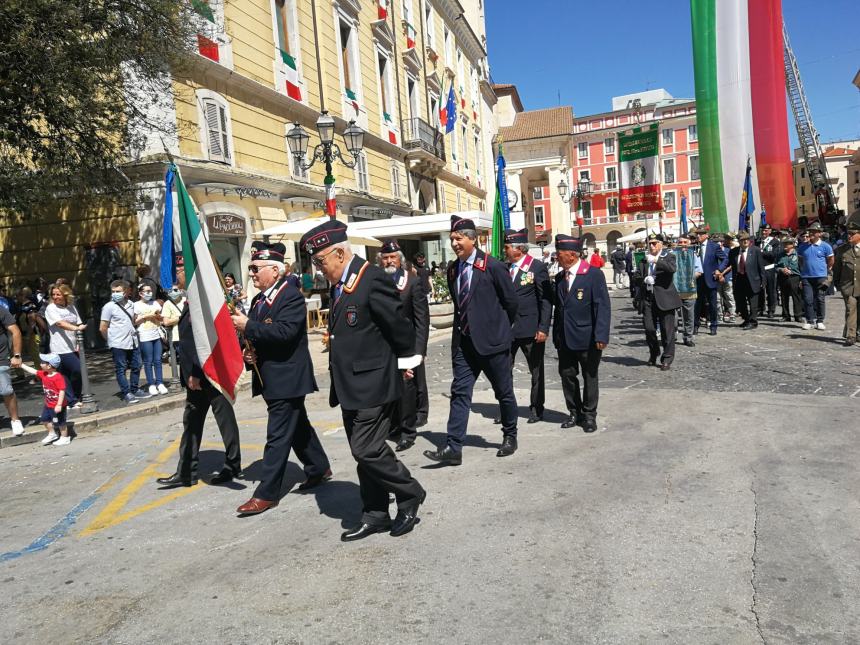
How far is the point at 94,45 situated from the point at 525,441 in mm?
8918

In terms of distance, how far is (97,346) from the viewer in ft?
48.4

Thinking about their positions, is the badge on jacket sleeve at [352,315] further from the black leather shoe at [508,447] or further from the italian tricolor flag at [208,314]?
the black leather shoe at [508,447]

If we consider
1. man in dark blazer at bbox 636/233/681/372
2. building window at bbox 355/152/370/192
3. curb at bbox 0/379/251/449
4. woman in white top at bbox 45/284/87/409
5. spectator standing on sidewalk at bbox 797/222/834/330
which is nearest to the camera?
curb at bbox 0/379/251/449

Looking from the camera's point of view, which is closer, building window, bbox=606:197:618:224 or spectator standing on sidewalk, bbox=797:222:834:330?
spectator standing on sidewalk, bbox=797:222:834:330

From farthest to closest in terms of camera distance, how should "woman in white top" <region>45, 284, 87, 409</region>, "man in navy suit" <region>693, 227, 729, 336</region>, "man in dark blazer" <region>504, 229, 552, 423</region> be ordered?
"man in navy suit" <region>693, 227, 729, 336</region> → "woman in white top" <region>45, 284, 87, 409</region> → "man in dark blazer" <region>504, 229, 552, 423</region>

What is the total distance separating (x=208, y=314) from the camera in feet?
15.8

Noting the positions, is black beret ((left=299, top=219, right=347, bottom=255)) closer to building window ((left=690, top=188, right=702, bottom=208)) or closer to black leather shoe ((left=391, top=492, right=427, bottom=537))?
black leather shoe ((left=391, top=492, right=427, bottom=537))

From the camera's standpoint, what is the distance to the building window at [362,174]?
2327 centimetres

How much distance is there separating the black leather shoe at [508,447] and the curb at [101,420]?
509 cm

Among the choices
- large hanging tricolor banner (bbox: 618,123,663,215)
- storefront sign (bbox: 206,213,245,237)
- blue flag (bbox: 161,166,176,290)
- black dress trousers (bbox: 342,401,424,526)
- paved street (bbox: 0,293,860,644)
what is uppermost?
large hanging tricolor banner (bbox: 618,123,663,215)

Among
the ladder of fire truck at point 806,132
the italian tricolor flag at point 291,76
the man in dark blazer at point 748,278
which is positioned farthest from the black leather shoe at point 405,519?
the ladder of fire truck at point 806,132

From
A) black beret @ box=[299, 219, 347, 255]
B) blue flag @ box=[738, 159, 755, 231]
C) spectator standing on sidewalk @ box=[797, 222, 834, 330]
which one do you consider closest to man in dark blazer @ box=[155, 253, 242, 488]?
black beret @ box=[299, 219, 347, 255]

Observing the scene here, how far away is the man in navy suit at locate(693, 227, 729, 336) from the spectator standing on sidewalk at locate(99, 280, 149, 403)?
9.48m

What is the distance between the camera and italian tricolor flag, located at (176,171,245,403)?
4785 millimetres
